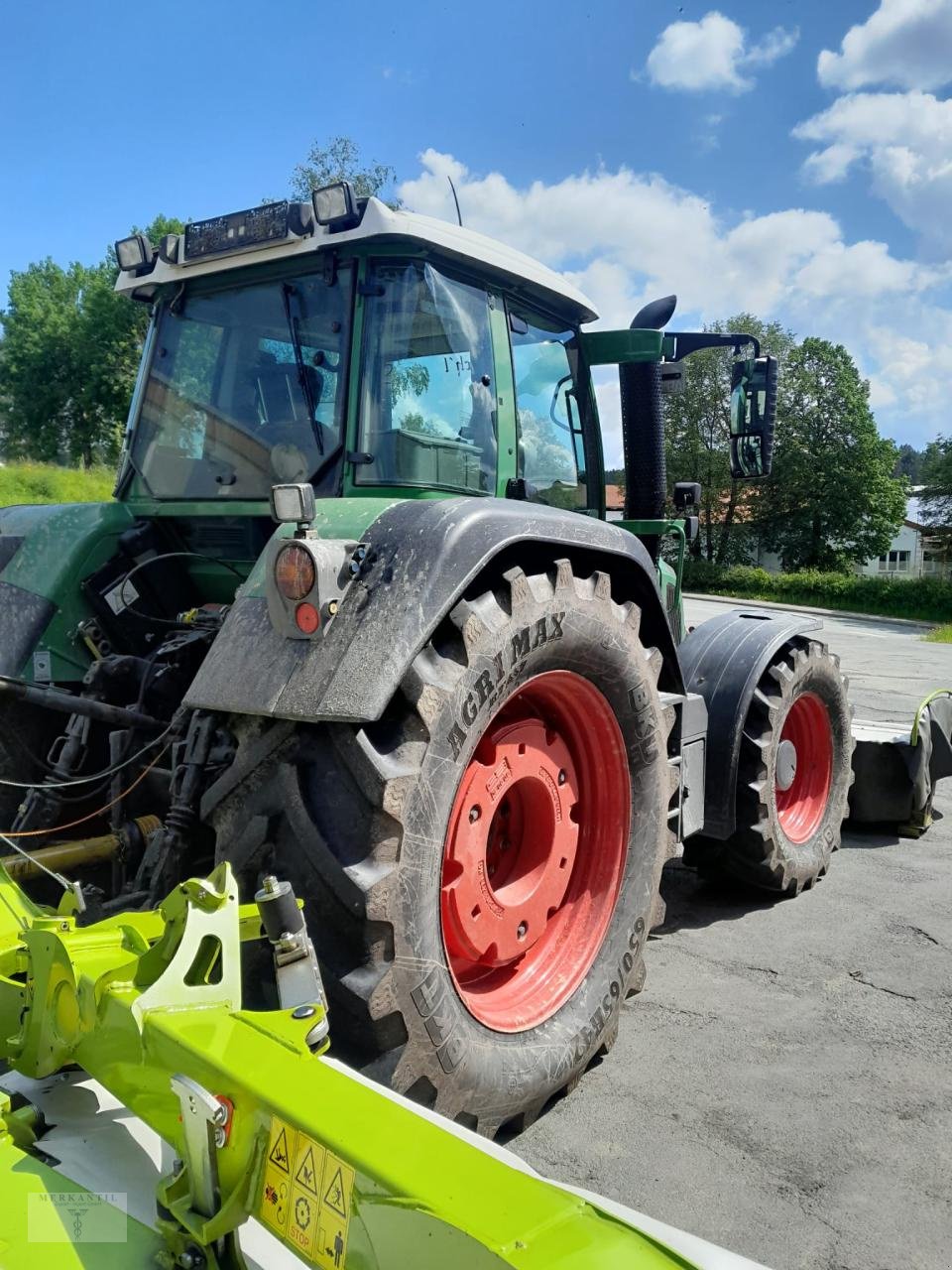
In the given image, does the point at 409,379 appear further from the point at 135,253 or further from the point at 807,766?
the point at 807,766

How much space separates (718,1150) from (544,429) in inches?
96.2

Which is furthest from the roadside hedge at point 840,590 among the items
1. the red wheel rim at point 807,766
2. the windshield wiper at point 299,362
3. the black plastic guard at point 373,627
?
the black plastic guard at point 373,627

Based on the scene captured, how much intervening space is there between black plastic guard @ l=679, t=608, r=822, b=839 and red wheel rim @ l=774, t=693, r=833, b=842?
457 millimetres

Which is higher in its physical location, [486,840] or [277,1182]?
[486,840]

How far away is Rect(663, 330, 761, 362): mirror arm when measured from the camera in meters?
4.34

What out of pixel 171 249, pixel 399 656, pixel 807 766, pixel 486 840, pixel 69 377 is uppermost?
pixel 69 377

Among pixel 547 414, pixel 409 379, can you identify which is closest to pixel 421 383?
pixel 409 379

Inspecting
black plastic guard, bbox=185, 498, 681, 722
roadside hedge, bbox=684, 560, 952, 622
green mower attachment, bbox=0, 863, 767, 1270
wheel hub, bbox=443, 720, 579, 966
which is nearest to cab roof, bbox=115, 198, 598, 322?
black plastic guard, bbox=185, 498, 681, 722

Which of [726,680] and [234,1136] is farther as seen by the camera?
[726,680]

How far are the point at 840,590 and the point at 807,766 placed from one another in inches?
1313

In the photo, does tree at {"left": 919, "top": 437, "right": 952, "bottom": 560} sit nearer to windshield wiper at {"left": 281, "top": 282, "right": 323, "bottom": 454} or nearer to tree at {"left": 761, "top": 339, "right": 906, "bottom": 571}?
tree at {"left": 761, "top": 339, "right": 906, "bottom": 571}

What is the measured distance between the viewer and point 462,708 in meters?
2.22

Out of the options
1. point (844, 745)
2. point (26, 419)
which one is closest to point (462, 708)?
point (844, 745)

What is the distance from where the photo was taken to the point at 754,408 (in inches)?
164
